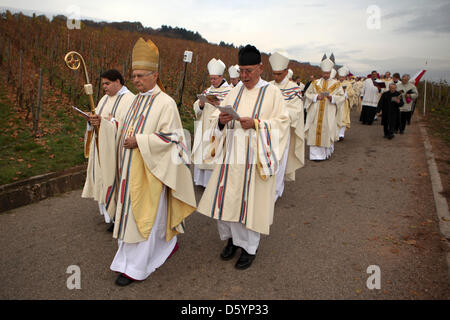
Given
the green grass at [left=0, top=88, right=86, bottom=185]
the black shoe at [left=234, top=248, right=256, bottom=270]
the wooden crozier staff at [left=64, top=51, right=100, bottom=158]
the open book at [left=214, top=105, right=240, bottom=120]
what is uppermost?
the wooden crozier staff at [left=64, top=51, right=100, bottom=158]

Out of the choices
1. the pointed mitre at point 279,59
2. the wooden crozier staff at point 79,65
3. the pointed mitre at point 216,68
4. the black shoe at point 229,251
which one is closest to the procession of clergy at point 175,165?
the black shoe at point 229,251

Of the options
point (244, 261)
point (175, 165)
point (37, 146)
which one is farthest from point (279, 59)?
point (37, 146)

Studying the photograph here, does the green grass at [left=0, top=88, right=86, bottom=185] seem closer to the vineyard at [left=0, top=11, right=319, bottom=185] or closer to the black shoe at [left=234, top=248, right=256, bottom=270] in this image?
the vineyard at [left=0, top=11, right=319, bottom=185]

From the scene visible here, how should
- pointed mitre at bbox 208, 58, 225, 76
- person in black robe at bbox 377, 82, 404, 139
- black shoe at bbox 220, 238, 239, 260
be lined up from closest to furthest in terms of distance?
black shoe at bbox 220, 238, 239, 260 → pointed mitre at bbox 208, 58, 225, 76 → person in black robe at bbox 377, 82, 404, 139

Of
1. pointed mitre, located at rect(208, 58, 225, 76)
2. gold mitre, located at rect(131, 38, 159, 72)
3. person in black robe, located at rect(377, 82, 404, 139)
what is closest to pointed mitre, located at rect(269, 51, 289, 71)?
pointed mitre, located at rect(208, 58, 225, 76)

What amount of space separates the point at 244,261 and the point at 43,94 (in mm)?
9158

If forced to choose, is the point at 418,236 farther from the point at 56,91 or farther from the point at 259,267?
the point at 56,91

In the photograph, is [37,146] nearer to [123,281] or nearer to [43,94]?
[43,94]

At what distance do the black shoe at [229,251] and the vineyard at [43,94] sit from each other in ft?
12.8

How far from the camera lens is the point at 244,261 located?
3723 millimetres

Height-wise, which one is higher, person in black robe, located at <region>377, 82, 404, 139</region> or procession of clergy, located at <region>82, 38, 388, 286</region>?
person in black robe, located at <region>377, 82, 404, 139</region>

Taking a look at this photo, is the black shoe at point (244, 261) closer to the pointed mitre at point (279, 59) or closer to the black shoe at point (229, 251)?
the black shoe at point (229, 251)

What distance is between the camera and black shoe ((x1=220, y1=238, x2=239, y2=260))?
391cm

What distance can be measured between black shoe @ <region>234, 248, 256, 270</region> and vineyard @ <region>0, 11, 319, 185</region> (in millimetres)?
4160
